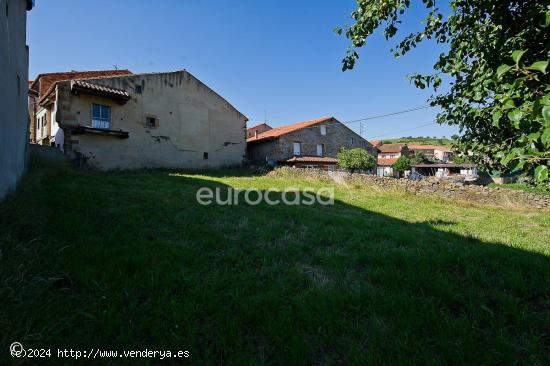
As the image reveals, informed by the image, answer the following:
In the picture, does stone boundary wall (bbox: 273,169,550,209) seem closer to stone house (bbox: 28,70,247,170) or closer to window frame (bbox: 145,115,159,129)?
stone house (bbox: 28,70,247,170)

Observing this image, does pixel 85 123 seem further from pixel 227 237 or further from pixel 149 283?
pixel 149 283

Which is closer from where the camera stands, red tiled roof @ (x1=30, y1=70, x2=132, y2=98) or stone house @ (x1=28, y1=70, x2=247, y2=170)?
stone house @ (x1=28, y1=70, x2=247, y2=170)

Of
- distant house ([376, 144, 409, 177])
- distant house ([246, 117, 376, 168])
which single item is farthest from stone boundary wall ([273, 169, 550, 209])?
distant house ([376, 144, 409, 177])

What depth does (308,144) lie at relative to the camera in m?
29.0

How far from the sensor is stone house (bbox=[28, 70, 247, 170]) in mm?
14469

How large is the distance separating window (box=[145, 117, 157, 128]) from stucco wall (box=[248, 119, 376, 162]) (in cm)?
1212

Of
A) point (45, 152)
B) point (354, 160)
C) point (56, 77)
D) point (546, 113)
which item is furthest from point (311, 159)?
point (546, 113)

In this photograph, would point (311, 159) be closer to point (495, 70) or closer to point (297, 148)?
point (297, 148)

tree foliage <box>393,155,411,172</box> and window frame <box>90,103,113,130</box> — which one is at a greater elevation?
window frame <box>90,103,113,130</box>

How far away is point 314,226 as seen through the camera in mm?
5762

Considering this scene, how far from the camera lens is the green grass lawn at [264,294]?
1.97 metres

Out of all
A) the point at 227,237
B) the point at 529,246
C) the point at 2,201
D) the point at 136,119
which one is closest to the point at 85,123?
the point at 136,119

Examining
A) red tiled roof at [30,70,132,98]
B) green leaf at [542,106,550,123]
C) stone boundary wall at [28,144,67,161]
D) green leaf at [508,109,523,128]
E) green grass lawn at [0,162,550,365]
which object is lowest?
green grass lawn at [0,162,550,365]

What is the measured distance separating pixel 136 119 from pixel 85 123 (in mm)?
2754
